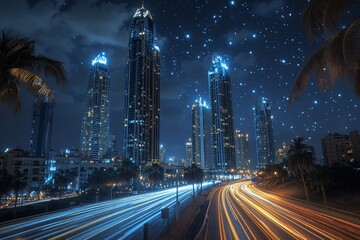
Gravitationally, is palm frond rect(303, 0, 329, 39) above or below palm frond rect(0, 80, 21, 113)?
above

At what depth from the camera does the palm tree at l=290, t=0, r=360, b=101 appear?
7055 millimetres

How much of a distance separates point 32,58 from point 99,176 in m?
74.0

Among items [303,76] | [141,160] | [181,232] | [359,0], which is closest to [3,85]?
[303,76]

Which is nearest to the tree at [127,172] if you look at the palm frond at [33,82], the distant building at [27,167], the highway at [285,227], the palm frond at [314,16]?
the distant building at [27,167]

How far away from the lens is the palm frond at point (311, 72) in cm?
855

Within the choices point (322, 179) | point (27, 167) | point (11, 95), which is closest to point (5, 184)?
point (11, 95)

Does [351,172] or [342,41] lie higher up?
[342,41]

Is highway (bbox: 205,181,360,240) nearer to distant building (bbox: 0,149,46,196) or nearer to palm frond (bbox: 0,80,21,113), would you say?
palm frond (bbox: 0,80,21,113)

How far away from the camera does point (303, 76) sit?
867cm

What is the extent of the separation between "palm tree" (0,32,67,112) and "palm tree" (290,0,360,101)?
27.1ft

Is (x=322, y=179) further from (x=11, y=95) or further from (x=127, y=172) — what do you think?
(x=127, y=172)

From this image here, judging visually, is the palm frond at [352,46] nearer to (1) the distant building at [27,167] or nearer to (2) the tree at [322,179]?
(2) the tree at [322,179]

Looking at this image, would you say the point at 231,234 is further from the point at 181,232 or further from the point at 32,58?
the point at 32,58

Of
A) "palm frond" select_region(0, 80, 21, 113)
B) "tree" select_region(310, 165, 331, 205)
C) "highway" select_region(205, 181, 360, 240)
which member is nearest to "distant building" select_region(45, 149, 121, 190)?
→ "tree" select_region(310, 165, 331, 205)
